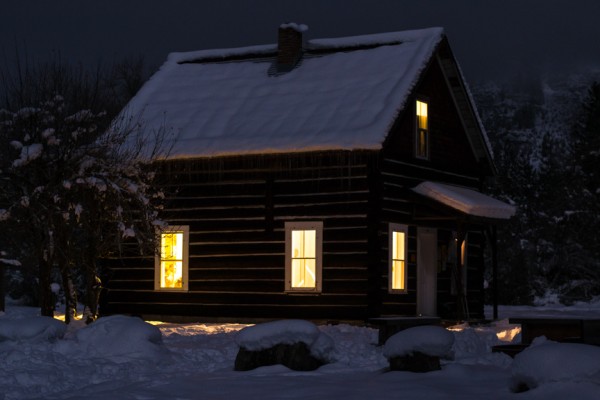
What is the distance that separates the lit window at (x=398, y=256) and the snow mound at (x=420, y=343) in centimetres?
1021

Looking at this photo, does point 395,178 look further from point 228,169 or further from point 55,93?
point 55,93

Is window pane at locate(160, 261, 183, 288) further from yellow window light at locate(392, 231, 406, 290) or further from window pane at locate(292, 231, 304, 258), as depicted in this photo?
yellow window light at locate(392, 231, 406, 290)

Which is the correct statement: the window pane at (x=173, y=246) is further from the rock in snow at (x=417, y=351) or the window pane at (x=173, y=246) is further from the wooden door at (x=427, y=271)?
the rock in snow at (x=417, y=351)

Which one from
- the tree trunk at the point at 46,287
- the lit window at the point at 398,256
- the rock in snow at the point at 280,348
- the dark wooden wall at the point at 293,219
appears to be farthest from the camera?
the lit window at the point at 398,256

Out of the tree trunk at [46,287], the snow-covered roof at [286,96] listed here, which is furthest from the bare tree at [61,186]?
the snow-covered roof at [286,96]

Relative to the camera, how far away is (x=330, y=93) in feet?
85.9

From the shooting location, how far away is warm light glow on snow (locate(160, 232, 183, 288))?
86.1 ft

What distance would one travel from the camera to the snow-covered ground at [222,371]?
11297 millimetres

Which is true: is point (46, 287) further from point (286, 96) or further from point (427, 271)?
point (427, 271)

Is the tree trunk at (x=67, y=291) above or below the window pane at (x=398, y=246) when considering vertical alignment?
below

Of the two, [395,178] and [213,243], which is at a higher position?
[395,178]

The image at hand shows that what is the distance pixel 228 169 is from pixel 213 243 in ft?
6.26

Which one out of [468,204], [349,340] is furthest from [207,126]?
[349,340]

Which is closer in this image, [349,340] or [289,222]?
[349,340]
